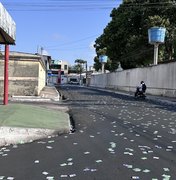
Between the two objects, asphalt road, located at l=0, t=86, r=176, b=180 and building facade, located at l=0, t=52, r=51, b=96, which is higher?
building facade, located at l=0, t=52, r=51, b=96

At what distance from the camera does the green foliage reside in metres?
48.1

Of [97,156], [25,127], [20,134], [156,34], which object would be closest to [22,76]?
[156,34]

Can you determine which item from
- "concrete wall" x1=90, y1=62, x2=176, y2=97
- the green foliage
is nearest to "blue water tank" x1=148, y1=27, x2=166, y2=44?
"concrete wall" x1=90, y1=62, x2=176, y2=97

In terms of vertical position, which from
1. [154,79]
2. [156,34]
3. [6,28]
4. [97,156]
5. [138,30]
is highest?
[138,30]

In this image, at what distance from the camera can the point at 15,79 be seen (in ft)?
96.7

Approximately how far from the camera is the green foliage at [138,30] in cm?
4812

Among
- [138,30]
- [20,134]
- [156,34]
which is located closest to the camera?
[20,134]

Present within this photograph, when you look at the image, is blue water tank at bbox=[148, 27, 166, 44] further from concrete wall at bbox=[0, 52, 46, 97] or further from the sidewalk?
the sidewalk

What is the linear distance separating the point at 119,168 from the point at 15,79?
22.8 m

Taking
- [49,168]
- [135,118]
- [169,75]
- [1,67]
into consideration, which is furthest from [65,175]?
[169,75]

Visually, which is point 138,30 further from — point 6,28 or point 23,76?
point 6,28

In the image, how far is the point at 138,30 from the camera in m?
52.7

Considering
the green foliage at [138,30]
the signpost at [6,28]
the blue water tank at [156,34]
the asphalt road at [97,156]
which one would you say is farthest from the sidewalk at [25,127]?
the green foliage at [138,30]

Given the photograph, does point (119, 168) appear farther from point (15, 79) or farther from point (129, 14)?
point (129, 14)
